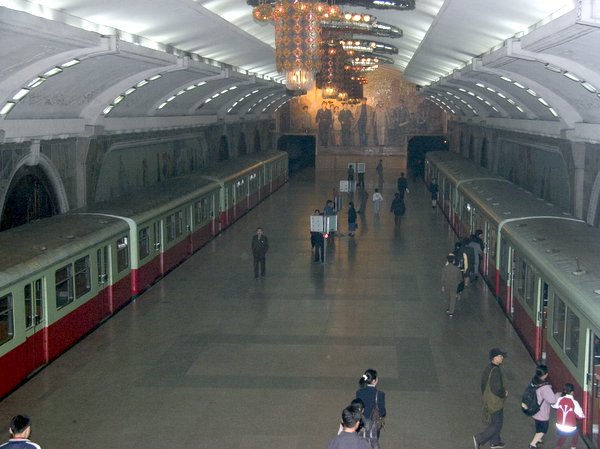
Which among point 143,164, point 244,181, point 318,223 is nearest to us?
point 318,223

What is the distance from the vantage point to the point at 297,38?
1420cm

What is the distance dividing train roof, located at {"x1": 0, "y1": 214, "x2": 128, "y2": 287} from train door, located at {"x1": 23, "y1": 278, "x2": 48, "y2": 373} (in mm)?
311

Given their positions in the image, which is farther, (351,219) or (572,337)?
Result: (351,219)

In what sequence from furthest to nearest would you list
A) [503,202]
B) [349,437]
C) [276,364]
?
1. [503,202]
2. [276,364]
3. [349,437]

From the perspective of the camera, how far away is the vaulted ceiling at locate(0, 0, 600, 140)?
13.1m

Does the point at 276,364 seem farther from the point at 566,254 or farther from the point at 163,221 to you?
the point at 163,221

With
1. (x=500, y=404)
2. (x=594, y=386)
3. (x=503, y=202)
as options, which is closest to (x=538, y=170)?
(x=503, y=202)

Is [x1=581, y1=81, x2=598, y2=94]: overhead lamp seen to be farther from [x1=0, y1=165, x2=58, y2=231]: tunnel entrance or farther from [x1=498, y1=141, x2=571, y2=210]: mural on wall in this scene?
[x1=0, y1=165, x2=58, y2=231]: tunnel entrance

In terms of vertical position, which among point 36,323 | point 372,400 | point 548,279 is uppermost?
point 548,279

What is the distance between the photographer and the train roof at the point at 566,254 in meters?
9.97

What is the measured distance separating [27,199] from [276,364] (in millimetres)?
7615

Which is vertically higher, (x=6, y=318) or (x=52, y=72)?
(x=52, y=72)

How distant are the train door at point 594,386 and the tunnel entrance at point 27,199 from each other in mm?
11366

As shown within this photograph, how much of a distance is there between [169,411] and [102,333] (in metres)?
4.36
